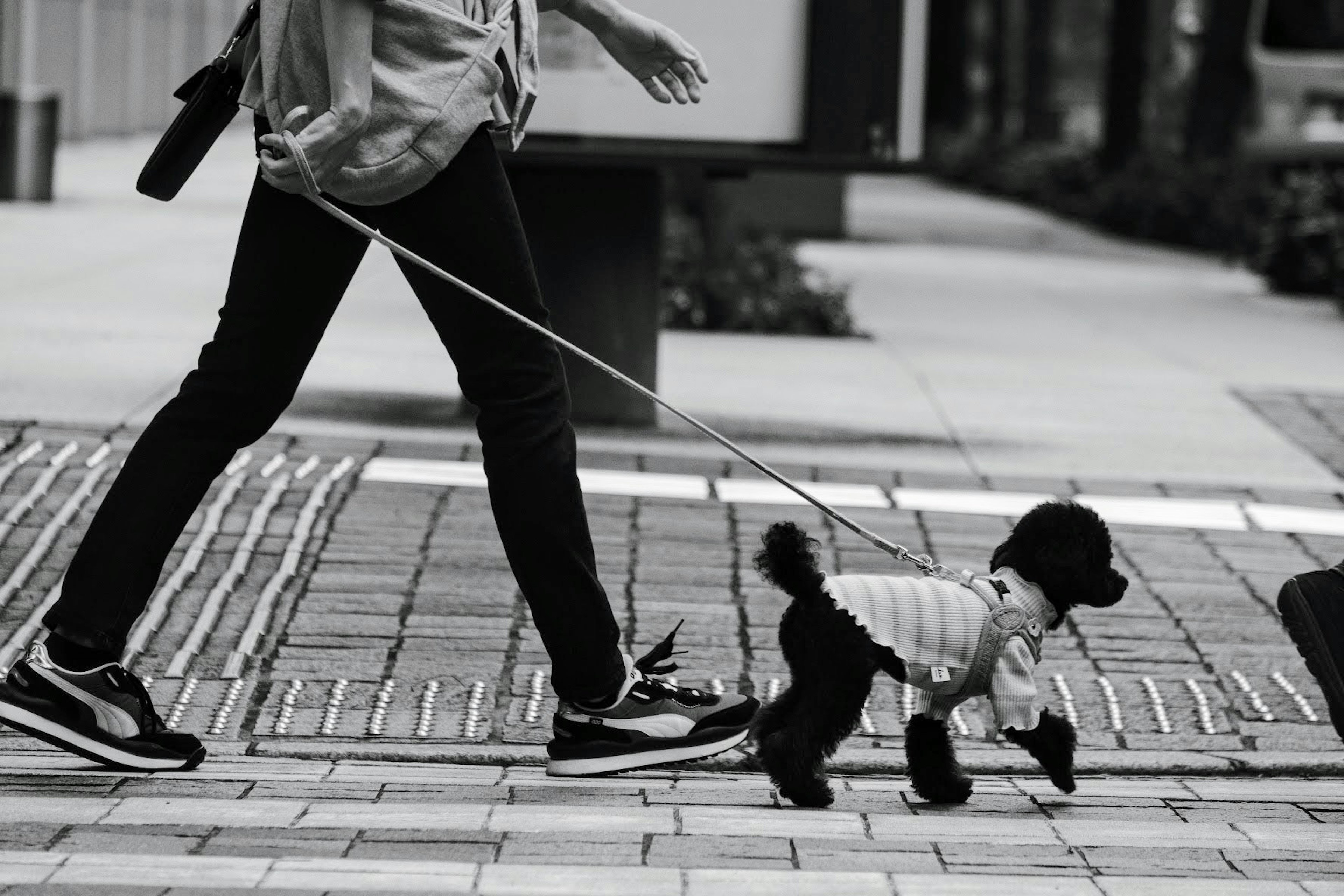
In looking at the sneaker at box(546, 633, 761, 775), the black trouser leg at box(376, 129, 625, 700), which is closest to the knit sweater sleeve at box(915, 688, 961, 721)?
the sneaker at box(546, 633, 761, 775)

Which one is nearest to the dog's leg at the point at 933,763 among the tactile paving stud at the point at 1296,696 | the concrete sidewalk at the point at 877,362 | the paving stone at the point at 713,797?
the paving stone at the point at 713,797

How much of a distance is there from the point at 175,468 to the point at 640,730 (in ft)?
3.13

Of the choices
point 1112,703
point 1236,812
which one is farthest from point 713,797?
point 1112,703

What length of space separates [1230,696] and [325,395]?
449cm

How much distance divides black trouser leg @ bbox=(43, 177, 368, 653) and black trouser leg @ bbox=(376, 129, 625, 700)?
15 centimetres

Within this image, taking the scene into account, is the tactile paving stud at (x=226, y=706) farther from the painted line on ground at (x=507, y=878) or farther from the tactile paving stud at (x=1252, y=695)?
the tactile paving stud at (x=1252, y=695)

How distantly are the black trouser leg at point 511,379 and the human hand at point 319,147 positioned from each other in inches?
6.7

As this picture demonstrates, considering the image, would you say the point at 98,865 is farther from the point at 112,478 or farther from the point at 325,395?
the point at 325,395

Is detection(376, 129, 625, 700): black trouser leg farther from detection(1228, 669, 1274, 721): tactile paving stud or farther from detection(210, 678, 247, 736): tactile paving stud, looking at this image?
detection(1228, 669, 1274, 721): tactile paving stud

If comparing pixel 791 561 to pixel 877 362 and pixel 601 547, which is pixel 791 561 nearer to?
pixel 601 547

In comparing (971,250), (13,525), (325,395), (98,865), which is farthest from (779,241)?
(98,865)

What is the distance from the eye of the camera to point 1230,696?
5.11m

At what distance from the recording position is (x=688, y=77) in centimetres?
442

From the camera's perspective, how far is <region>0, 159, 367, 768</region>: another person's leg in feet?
12.8
